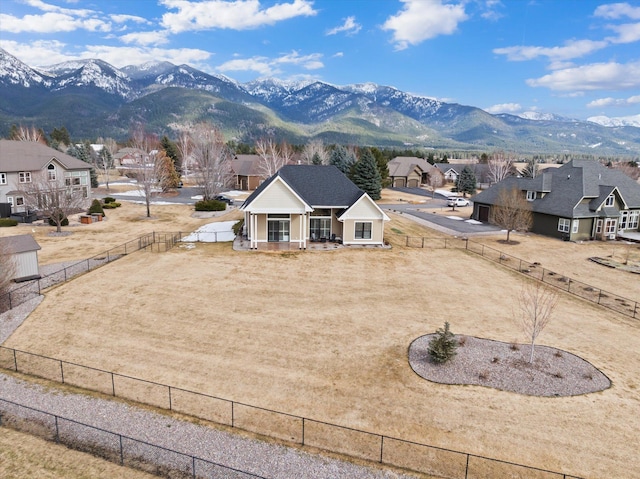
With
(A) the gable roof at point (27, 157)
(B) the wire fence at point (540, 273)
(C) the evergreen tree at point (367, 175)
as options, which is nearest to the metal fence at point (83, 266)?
(A) the gable roof at point (27, 157)

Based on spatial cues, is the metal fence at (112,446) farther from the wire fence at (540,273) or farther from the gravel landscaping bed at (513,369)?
the wire fence at (540,273)

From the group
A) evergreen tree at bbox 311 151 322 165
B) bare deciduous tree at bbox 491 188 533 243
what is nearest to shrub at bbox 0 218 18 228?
bare deciduous tree at bbox 491 188 533 243

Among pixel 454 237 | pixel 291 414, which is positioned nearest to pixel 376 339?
pixel 291 414

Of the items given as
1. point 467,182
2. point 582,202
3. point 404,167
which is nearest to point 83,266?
point 582,202

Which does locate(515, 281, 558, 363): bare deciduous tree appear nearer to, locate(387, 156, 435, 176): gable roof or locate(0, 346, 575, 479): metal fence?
locate(0, 346, 575, 479): metal fence

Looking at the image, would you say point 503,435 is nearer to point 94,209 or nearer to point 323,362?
point 323,362
